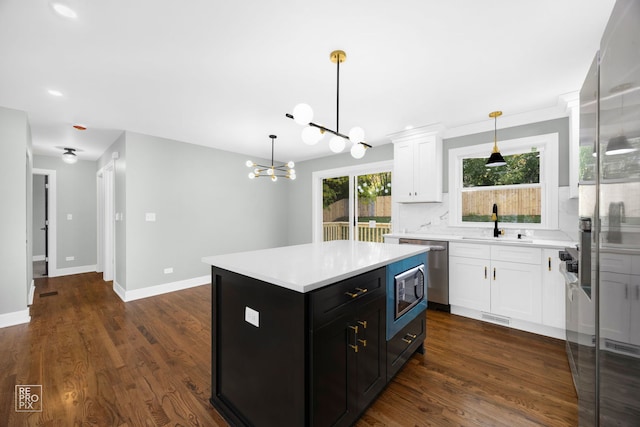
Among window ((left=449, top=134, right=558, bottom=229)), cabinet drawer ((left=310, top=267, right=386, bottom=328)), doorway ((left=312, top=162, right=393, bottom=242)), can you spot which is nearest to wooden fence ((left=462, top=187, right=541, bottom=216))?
window ((left=449, top=134, right=558, bottom=229))

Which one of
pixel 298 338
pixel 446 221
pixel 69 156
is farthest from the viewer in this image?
pixel 69 156

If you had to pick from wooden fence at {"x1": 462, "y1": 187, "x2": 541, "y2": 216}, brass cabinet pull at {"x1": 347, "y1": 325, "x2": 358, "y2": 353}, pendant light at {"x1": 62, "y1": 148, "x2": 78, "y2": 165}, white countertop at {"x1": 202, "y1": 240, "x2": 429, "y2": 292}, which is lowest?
brass cabinet pull at {"x1": 347, "y1": 325, "x2": 358, "y2": 353}

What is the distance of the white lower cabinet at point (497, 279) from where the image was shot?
2.88 m

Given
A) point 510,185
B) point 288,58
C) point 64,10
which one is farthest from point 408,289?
point 64,10

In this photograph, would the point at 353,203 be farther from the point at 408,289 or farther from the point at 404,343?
the point at 404,343

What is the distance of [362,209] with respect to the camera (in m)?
5.28

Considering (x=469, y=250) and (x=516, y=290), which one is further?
(x=469, y=250)

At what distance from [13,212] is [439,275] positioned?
5.36 meters

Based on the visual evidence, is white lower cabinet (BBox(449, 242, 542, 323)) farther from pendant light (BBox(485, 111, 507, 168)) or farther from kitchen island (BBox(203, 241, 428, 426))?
kitchen island (BBox(203, 241, 428, 426))

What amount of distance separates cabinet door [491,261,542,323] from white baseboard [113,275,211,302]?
4.61 metres

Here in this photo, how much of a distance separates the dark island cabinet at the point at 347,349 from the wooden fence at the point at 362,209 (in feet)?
10.7

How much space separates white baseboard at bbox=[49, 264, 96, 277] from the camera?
5375mm

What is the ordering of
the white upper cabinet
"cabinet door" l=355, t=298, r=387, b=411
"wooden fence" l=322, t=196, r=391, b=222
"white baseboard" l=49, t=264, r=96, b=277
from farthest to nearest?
1. "white baseboard" l=49, t=264, r=96, b=277
2. "wooden fence" l=322, t=196, r=391, b=222
3. the white upper cabinet
4. "cabinet door" l=355, t=298, r=387, b=411

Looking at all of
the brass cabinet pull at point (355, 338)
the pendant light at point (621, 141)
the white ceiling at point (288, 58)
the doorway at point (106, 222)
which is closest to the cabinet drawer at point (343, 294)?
the brass cabinet pull at point (355, 338)
